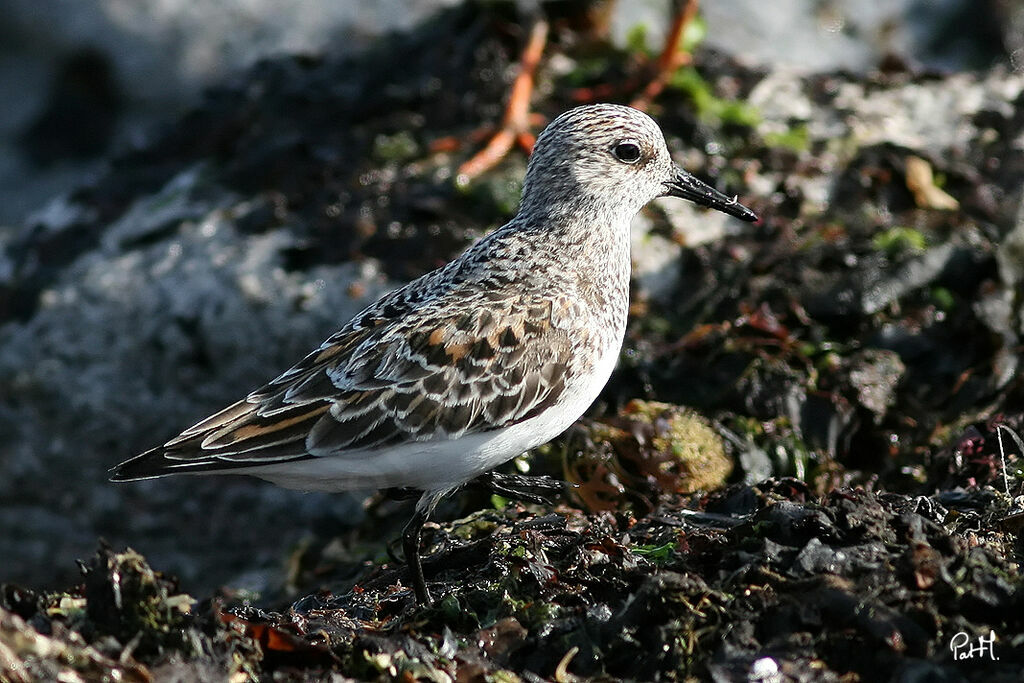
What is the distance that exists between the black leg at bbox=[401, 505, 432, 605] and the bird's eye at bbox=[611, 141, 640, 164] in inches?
71.3

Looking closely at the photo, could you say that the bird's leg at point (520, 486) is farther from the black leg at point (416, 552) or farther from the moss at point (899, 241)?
the moss at point (899, 241)

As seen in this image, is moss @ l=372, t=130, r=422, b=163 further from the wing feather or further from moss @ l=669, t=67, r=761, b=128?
the wing feather

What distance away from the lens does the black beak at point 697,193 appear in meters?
5.55

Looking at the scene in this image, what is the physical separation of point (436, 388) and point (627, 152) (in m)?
1.50

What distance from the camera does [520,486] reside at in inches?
205

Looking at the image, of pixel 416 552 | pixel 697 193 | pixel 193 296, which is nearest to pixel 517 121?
pixel 193 296

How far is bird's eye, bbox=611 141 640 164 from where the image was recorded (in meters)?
5.34

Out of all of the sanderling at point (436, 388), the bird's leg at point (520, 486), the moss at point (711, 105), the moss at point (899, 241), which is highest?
the moss at point (711, 105)

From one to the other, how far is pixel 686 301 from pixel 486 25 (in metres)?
2.71

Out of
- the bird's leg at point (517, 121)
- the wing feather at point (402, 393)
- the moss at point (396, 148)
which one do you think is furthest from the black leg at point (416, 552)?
the moss at point (396, 148)

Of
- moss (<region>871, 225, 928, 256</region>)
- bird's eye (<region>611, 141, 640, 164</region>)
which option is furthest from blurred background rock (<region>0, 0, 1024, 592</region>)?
bird's eye (<region>611, 141, 640, 164</region>)

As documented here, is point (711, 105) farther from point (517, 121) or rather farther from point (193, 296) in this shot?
point (193, 296)

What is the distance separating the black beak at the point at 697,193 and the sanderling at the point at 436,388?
0.63 meters

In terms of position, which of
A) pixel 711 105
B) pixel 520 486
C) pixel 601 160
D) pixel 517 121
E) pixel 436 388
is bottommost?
pixel 520 486
